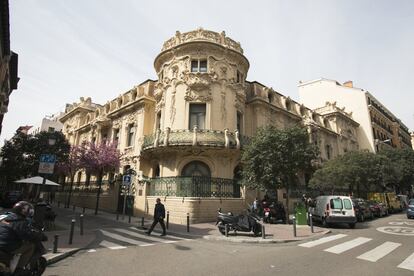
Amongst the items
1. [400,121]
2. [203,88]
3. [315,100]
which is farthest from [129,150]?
[400,121]

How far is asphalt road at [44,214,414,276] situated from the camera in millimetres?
6125

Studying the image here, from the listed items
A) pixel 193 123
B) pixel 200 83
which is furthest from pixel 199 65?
pixel 193 123

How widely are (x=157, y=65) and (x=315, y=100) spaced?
2796cm

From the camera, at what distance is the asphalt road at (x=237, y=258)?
612 cm

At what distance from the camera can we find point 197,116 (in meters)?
19.7

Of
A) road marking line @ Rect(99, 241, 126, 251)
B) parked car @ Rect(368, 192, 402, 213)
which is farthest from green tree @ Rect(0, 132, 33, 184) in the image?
parked car @ Rect(368, 192, 402, 213)

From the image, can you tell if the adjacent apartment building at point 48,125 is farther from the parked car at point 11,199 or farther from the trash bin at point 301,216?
the trash bin at point 301,216

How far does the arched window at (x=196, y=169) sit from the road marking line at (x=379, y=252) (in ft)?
37.2

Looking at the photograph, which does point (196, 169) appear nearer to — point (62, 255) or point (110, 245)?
point (110, 245)

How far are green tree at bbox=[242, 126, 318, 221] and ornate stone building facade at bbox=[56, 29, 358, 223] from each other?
2250mm

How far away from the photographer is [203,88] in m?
19.8

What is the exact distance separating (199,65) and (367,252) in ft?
53.8

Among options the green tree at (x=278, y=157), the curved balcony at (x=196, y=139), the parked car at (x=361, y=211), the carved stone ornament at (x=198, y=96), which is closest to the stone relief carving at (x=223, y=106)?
the carved stone ornament at (x=198, y=96)

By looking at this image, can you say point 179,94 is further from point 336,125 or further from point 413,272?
point 336,125
